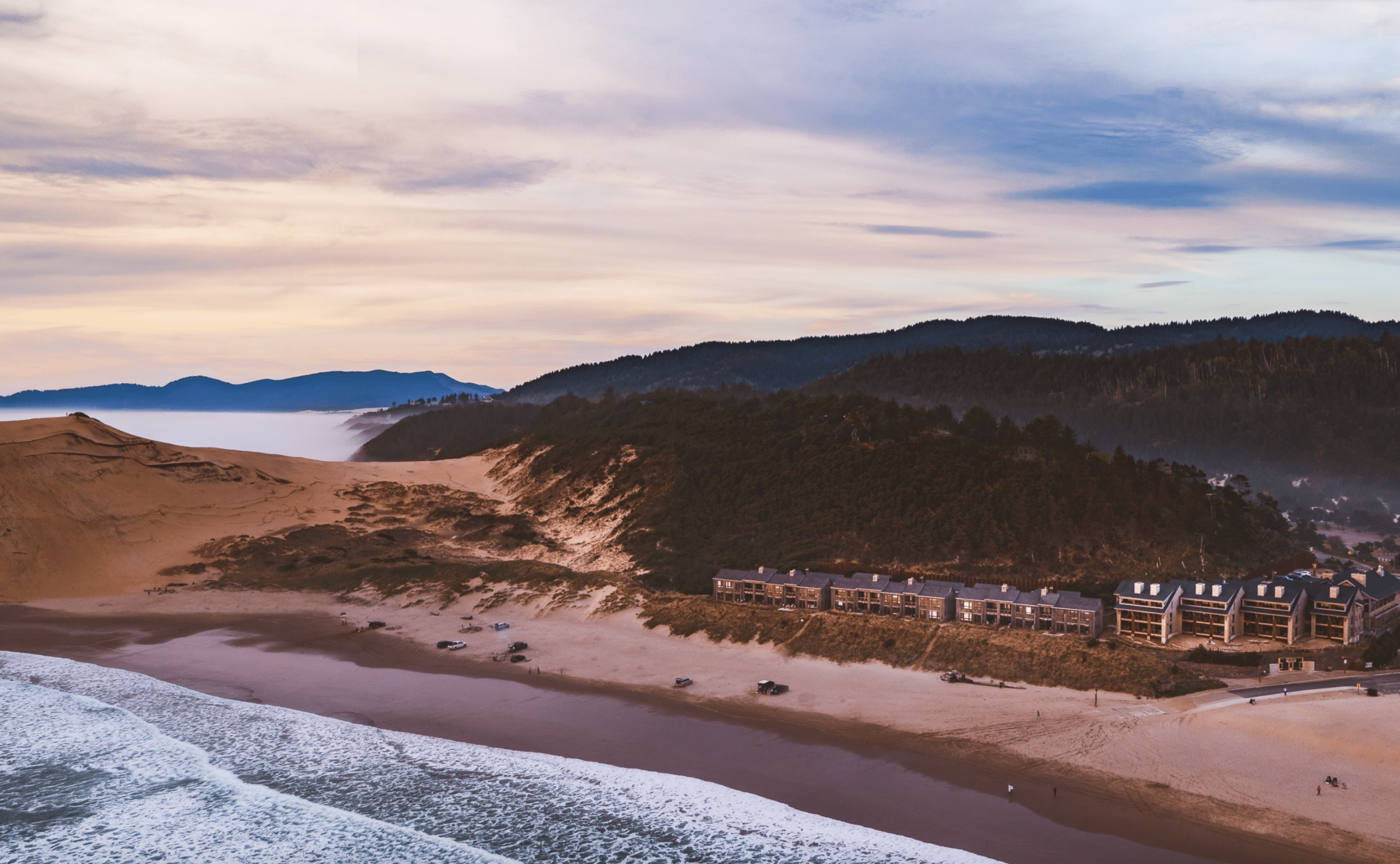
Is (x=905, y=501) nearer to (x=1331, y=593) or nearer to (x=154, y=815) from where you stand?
(x=1331, y=593)

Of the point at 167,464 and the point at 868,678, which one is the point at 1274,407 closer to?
the point at 868,678

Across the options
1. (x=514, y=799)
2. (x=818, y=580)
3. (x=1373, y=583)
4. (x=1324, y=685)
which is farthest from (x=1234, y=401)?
(x=514, y=799)

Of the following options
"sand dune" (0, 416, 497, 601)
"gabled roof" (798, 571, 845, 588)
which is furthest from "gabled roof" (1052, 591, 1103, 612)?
"sand dune" (0, 416, 497, 601)

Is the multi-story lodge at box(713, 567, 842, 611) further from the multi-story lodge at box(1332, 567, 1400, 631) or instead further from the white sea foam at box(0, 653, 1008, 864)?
the multi-story lodge at box(1332, 567, 1400, 631)

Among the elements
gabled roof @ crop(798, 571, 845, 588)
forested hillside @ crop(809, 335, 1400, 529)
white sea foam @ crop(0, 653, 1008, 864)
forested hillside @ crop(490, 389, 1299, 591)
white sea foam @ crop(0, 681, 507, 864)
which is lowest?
white sea foam @ crop(0, 681, 507, 864)

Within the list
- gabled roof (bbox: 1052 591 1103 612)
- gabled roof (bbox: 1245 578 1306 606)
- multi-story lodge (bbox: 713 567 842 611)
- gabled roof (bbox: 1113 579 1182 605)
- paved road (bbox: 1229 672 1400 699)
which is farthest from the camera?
multi-story lodge (bbox: 713 567 842 611)

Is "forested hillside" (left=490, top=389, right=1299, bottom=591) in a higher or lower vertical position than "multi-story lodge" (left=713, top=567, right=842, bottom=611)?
higher

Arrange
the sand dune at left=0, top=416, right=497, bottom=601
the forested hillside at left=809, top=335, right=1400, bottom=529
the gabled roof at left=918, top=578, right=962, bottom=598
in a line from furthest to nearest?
the forested hillside at left=809, top=335, right=1400, bottom=529
the sand dune at left=0, top=416, right=497, bottom=601
the gabled roof at left=918, top=578, right=962, bottom=598

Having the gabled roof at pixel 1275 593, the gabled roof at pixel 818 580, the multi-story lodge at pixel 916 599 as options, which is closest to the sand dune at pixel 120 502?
the multi-story lodge at pixel 916 599
